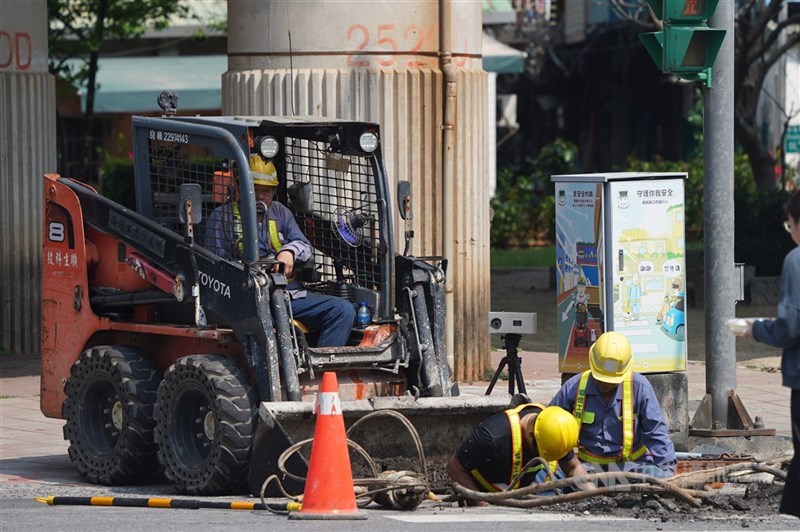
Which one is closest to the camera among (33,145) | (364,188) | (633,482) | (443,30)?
(633,482)

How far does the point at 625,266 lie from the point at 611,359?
7.09 feet

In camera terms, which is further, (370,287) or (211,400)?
(370,287)

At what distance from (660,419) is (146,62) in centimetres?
2590

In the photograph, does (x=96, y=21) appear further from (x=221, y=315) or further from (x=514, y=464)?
(x=514, y=464)

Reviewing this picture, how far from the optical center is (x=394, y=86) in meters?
14.2

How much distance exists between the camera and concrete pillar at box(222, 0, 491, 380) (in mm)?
14125

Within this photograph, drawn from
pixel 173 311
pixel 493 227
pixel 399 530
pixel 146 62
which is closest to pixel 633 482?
pixel 399 530

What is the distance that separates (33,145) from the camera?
57.1 ft

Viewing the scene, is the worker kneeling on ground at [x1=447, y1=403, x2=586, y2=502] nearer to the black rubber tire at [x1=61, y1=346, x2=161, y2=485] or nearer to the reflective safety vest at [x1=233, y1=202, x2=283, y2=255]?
the reflective safety vest at [x1=233, y1=202, x2=283, y2=255]

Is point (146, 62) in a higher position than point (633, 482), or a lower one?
higher

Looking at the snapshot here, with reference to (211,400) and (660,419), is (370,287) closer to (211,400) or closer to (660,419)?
(211,400)

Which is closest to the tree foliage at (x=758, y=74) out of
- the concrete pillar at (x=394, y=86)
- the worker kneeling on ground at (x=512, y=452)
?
the concrete pillar at (x=394, y=86)

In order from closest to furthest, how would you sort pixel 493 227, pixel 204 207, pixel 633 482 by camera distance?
pixel 633 482 → pixel 204 207 → pixel 493 227

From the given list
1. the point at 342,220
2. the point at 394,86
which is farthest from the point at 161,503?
the point at 394,86
